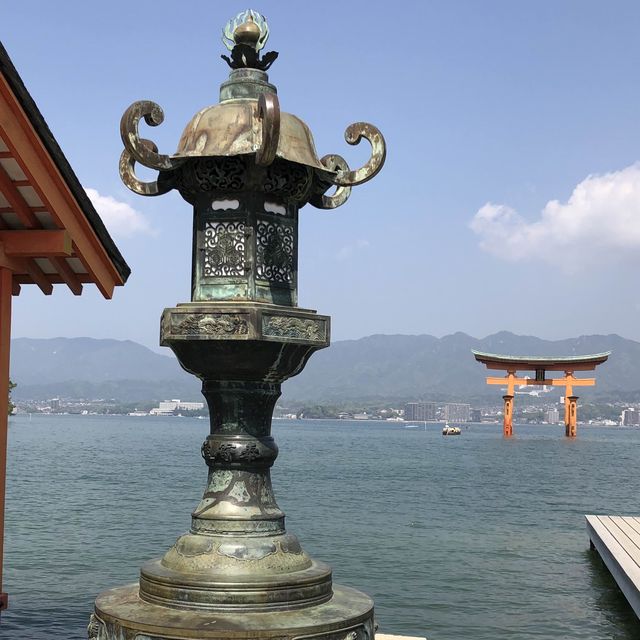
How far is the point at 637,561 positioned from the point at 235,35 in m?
11.1

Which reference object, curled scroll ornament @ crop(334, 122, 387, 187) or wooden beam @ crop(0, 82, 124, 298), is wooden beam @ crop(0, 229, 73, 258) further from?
curled scroll ornament @ crop(334, 122, 387, 187)

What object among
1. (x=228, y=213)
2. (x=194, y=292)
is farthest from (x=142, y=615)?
→ (x=228, y=213)

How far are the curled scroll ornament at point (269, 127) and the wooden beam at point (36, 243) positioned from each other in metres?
3.29

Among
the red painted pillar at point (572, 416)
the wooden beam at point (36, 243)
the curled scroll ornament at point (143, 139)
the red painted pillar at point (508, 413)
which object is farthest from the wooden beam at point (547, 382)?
the curled scroll ornament at point (143, 139)

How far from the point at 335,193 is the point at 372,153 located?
58cm

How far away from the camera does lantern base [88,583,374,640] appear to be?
18.3 feet

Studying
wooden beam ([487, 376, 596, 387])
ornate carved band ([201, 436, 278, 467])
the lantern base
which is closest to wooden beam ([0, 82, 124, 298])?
ornate carved band ([201, 436, 278, 467])

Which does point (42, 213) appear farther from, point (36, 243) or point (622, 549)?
point (622, 549)

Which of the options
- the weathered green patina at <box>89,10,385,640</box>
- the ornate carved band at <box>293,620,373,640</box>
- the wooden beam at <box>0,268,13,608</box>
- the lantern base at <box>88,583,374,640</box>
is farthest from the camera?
the wooden beam at <box>0,268,13,608</box>

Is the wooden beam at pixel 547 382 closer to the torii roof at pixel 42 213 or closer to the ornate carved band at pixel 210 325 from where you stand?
the torii roof at pixel 42 213

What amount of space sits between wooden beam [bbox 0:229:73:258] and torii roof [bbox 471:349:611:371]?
71.3m

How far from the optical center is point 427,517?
3219 cm

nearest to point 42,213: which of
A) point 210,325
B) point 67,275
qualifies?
point 67,275

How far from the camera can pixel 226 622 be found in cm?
571
